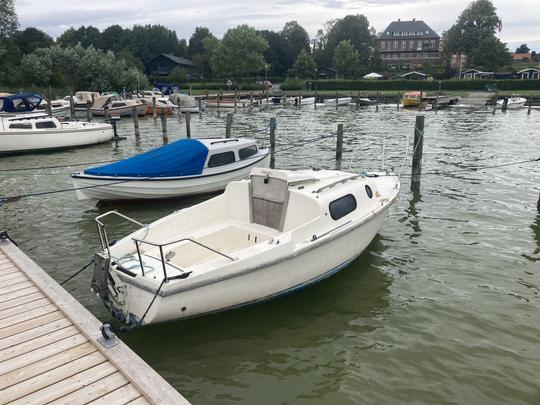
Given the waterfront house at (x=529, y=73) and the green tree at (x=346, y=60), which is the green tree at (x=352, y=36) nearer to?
the green tree at (x=346, y=60)

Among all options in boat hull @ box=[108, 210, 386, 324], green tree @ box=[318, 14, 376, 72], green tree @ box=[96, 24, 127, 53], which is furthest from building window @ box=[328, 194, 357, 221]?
green tree @ box=[96, 24, 127, 53]

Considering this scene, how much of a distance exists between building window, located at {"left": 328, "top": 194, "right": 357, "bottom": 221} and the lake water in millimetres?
1494

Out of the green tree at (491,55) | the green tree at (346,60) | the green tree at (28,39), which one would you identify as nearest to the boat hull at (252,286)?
the green tree at (28,39)

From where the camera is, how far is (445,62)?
357 feet

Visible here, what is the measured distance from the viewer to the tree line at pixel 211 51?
61.0 meters

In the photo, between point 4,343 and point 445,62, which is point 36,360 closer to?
point 4,343

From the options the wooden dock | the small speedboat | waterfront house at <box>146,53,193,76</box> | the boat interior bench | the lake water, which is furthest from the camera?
waterfront house at <box>146,53,193,76</box>

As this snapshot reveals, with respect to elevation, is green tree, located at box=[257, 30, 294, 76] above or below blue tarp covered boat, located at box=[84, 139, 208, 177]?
above

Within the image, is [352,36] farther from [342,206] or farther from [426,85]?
[342,206]

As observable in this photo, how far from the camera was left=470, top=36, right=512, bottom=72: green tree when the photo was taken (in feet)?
320

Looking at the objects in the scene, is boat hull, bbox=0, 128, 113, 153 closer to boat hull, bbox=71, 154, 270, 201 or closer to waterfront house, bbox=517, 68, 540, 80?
boat hull, bbox=71, 154, 270, 201

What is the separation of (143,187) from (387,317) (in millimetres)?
9539

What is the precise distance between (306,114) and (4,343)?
153 ft

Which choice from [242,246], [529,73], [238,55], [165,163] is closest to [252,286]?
[242,246]
